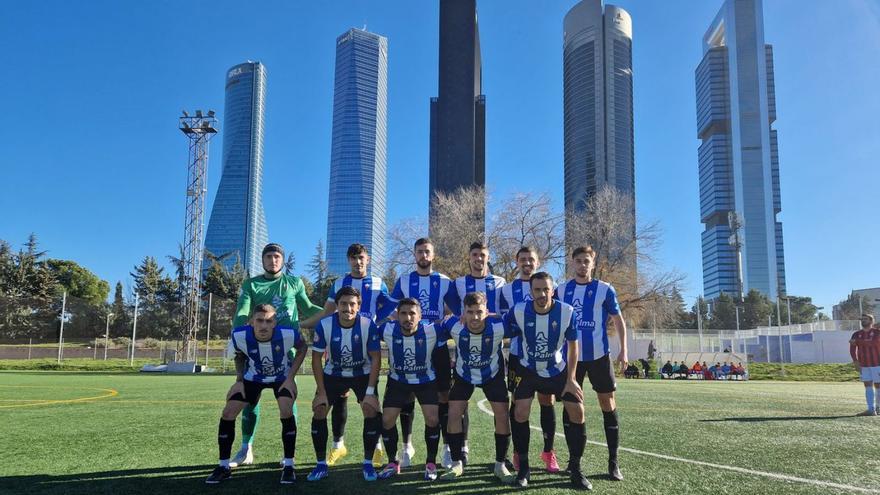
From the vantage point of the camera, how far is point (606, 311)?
5742mm

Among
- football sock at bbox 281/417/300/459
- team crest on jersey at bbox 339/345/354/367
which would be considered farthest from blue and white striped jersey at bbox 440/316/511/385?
football sock at bbox 281/417/300/459

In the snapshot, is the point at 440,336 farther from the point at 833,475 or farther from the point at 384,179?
the point at 384,179

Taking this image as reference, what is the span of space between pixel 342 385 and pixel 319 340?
49cm

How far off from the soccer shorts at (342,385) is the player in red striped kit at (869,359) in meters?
10.5

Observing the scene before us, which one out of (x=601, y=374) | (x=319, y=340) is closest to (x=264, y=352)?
(x=319, y=340)

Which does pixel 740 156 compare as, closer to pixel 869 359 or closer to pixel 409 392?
pixel 869 359

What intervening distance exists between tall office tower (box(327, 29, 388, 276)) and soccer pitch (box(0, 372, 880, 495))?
127672mm

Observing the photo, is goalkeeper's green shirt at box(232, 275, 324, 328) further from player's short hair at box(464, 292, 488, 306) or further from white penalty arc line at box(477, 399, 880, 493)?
white penalty arc line at box(477, 399, 880, 493)

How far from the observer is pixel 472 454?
19.9 feet

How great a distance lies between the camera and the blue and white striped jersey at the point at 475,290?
20.3 ft

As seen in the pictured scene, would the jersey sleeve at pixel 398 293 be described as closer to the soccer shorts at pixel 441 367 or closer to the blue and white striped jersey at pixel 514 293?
the soccer shorts at pixel 441 367

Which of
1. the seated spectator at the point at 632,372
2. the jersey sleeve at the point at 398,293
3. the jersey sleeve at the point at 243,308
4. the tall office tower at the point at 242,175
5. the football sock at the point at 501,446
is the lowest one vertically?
the seated spectator at the point at 632,372

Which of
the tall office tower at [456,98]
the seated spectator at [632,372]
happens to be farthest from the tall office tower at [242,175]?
the seated spectator at [632,372]

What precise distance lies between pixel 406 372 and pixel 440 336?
0.49 m
